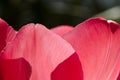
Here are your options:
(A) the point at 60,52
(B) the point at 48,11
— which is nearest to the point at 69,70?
(A) the point at 60,52

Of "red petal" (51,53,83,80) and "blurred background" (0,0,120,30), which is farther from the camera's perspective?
"blurred background" (0,0,120,30)

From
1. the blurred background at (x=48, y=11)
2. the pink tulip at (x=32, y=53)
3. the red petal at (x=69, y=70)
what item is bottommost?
the blurred background at (x=48, y=11)

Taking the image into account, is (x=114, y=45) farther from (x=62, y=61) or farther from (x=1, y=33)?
(x=1, y=33)

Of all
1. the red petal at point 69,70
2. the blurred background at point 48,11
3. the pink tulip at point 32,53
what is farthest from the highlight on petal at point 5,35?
the blurred background at point 48,11

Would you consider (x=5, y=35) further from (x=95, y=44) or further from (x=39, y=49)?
(x=95, y=44)

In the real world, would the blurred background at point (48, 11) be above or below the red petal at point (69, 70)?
below

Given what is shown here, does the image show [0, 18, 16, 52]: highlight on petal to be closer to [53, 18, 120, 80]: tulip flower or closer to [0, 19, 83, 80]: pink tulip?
[0, 19, 83, 80]: pink tulip

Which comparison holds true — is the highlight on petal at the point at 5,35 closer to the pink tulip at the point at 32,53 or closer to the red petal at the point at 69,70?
the pink tulip at the point at 32,53

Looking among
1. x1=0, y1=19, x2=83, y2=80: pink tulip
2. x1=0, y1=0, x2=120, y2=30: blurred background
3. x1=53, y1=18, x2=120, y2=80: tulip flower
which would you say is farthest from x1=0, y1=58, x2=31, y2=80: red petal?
x1=0, y1=0, x2=120, y2=30: blurred background
